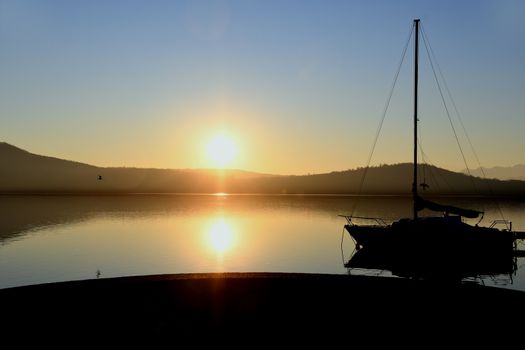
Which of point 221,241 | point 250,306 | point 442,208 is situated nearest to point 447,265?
point 442,208

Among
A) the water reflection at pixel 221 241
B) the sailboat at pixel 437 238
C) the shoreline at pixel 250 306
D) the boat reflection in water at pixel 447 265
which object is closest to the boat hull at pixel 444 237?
the sailboat at pixel 437 238

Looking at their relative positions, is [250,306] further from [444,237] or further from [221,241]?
[221,241]

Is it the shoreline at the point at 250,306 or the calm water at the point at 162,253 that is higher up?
the shoreline at the point at 250,306

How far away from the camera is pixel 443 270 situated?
3919 centimetres

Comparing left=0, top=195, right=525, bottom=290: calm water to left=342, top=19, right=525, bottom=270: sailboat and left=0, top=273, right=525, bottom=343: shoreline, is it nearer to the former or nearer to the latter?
left=342, top=19, right=525, bottom=270: sailboat

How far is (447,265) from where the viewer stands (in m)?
39.7

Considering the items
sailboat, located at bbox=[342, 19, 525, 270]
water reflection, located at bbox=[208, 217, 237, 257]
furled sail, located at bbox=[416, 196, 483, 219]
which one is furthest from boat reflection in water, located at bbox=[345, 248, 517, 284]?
water reflection, located at bbox=[208, 217, 237, 257]

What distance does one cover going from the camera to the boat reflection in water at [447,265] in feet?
126

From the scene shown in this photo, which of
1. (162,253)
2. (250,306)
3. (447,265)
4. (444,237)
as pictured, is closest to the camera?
(250,306)

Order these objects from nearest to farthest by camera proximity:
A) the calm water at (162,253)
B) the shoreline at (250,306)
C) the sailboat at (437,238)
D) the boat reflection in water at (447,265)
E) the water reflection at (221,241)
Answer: the shoreline at (250,306) → the boat reflection in water at (447,265) → the sailboat at (437,238) → the calm water at (162,253) → the water reflection at (221,241)

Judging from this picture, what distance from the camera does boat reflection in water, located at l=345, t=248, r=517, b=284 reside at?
38.3 m

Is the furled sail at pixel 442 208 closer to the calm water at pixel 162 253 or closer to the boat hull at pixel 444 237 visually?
the boat hull at pixel 444 237

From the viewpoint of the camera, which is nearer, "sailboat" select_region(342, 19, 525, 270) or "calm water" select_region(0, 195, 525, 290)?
"sailboat" select_region(342, 19, 525, 270)

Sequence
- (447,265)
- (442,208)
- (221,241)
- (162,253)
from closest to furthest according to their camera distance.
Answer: (447,265)
(442,208)
(162,253)
(221,241)
